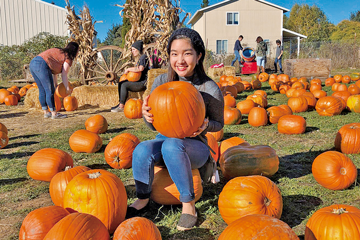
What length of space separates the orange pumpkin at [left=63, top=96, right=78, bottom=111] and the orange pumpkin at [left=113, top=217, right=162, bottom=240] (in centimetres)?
665

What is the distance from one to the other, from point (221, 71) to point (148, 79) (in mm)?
9291

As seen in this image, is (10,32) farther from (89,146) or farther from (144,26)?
(89,146)

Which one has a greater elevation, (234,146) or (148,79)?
(148,79)

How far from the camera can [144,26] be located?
9375 millimetres

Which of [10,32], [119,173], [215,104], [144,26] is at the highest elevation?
[10,32]

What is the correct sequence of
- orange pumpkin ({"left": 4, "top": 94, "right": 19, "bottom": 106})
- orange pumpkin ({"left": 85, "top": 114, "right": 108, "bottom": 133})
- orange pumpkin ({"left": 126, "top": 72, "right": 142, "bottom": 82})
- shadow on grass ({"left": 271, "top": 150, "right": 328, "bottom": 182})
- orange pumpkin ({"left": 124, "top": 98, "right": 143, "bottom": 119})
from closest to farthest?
shadow on grass ({"left": 271, "top": 150, "right": 328, "bottom": 182}), orange pumpkin ({"left": 85, "top": 114, "right": 108, "bottom": 133}), orange pumpkin ({"left": 124, "top": 98, "right": 143, "bottom": 119}), orange pumpkin ({"left": 126, "top": 72, "right": 142, "bottom": 82}), orange pumpkin ({"left": 4, "top": 94, "right": 19, "bottom": 106})

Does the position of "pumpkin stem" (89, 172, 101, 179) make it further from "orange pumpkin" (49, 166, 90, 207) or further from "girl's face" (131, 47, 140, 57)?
"girl's face" (131, 47, 140, 57)

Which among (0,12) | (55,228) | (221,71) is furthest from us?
(0,12)

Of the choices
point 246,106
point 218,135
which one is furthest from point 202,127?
point 246,106

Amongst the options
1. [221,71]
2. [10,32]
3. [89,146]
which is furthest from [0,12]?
[89,146]

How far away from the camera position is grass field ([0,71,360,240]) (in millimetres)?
2326

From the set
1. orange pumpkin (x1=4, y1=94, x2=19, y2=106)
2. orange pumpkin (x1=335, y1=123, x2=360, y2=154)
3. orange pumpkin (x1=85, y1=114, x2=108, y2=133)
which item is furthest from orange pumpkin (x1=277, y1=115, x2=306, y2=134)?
orange pumpkin (x1=4, y1=94, x2=19, y2=106)

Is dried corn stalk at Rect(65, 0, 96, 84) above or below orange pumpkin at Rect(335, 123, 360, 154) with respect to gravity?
above

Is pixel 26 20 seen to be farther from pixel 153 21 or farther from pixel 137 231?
pixel 137 231
